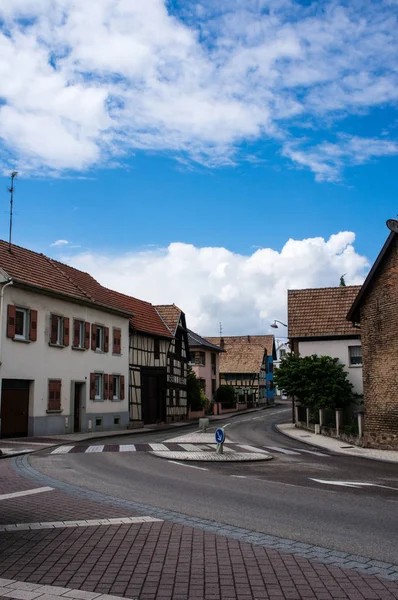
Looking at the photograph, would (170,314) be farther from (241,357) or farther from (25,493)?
(25,493)

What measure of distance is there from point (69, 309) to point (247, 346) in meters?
52.8

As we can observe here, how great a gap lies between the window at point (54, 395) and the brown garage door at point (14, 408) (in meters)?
1.45

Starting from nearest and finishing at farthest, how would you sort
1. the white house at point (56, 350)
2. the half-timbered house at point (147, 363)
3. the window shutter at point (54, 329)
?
the white house at point (56, 350)
the window shutter at point (54, 329)
the half-timbered house at point (147, 363)

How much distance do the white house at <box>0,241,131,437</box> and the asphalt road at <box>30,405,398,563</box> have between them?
7.93 meters

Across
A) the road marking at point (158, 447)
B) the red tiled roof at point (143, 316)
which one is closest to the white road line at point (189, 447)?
the road marking at point (158, 447)

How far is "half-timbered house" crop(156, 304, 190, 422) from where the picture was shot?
146ft

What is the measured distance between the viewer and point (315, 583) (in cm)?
570

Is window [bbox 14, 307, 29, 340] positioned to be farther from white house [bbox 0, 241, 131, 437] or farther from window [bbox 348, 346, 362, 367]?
window [bbox 348, 346, 362, 367]

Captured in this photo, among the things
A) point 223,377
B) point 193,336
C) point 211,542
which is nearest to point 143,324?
point 193,336

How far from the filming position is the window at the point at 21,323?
1029 inches

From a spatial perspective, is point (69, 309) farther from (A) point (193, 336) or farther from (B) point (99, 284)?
(A) point (193, 336)

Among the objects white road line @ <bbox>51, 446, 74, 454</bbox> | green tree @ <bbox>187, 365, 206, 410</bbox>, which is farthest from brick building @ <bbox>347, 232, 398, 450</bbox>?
green tree @ <bbox>187, 365, 206, 410</bbox>

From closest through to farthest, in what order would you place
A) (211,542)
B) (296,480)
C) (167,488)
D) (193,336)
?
1. (211,542)
2. (167,488)
3. (296,480)
4. (193,336)

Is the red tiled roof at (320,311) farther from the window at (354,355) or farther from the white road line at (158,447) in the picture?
the white road line at (158,447)
